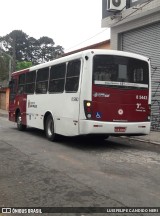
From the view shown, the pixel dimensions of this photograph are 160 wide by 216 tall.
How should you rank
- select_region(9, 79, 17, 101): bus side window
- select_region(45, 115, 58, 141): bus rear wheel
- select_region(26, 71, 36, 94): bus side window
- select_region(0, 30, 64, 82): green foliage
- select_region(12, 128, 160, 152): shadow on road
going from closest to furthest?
select_region(12, 128, 160, 152): shadow on road
select_region(45, 115, 58, 141): bus rear wheel
select_region(26, 71, 36, 94): bus side window
select_region(9, 79, 17, 101): bus side window
select_region(0, 30, 64, 82): green foliage

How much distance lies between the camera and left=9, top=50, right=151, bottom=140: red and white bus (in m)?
11.2

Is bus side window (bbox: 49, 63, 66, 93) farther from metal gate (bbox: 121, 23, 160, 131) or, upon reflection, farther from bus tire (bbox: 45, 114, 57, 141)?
metal gate (bbox: 121, 23, 160, 131)

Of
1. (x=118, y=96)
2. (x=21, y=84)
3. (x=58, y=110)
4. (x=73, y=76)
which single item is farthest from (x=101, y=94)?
(x=21, y=84)

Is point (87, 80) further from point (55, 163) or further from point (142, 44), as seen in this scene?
point (142, 44)

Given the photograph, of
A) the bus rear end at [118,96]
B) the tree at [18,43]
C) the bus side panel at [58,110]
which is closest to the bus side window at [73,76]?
the bus side panel at [58,110]

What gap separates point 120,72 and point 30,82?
5.48 m

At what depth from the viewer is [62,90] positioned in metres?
A: 12.7

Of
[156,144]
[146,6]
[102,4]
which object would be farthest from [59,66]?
[102,4]

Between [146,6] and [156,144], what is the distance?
24.6 feet

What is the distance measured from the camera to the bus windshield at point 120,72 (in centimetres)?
1141

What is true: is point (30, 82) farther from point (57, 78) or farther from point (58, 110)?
point (58, 110)

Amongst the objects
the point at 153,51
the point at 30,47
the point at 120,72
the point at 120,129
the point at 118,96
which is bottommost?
the point at 120,129

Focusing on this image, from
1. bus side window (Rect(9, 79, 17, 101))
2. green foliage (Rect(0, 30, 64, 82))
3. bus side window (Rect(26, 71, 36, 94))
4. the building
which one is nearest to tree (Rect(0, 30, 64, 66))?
green foliage (Rect(0, 30, 64, 82))

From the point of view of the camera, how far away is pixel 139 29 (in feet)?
62.0
